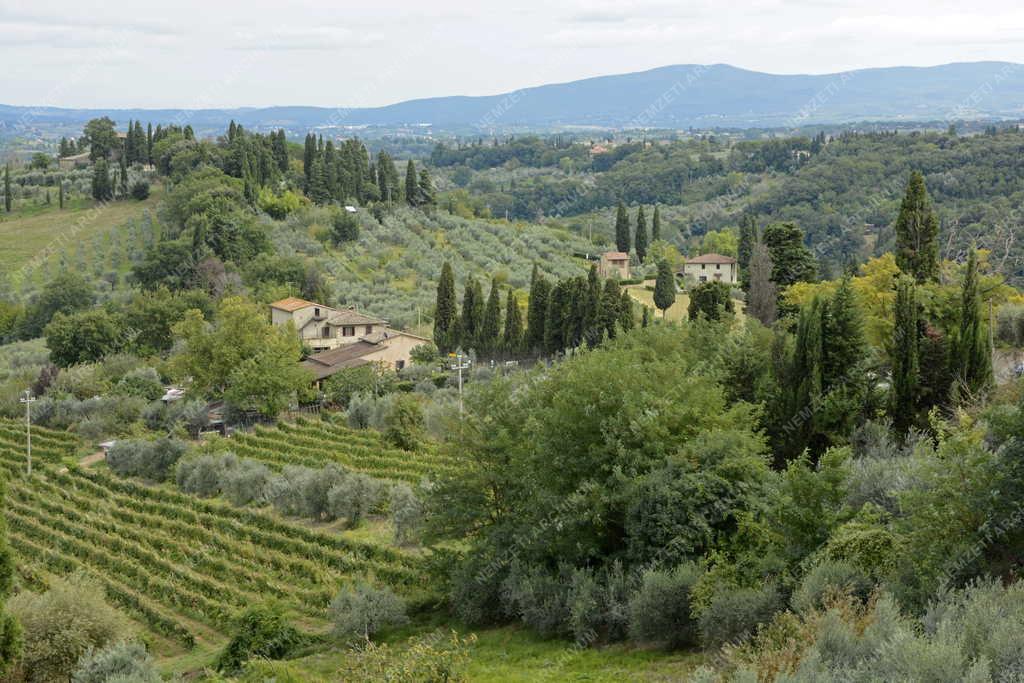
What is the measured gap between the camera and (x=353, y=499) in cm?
3169

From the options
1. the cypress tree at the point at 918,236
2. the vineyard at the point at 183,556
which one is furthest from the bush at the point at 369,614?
the cypress tree at the point at 918,236

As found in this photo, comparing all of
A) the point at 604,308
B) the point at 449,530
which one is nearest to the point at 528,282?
the point at 604,308

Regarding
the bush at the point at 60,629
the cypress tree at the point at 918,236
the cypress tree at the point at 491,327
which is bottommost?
the bush at the point at 60,629

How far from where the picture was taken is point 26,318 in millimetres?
74812

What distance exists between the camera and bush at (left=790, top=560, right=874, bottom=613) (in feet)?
48.4

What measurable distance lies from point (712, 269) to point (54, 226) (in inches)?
2194

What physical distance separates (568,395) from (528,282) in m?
57.2

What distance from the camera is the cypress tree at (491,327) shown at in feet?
185

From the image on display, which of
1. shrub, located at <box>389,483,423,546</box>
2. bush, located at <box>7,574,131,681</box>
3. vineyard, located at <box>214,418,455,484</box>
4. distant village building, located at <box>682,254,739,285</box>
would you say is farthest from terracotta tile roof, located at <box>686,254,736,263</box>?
bush, located at <box>7,574,131,681</box>

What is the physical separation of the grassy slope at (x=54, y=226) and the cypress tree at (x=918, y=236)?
67684mm

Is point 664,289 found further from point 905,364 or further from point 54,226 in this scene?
point 54,226

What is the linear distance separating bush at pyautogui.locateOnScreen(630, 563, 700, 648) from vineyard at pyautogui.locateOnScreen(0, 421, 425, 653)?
292 inches

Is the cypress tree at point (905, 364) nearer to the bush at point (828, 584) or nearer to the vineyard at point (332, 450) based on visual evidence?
the vineyard at point (332, 450)

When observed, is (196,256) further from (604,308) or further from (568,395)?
(568,395)
